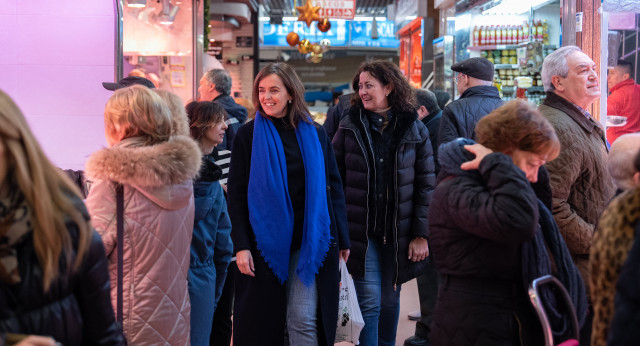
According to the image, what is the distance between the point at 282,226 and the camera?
11.4 feet

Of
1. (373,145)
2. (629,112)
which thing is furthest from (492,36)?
(373,145)

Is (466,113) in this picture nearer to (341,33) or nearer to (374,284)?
(374,284)

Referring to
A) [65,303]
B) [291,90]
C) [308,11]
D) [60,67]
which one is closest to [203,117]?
[291,90]

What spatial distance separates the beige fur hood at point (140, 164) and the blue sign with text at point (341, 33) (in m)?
20.6

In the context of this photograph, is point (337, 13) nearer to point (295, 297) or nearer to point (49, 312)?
point (295, 297)

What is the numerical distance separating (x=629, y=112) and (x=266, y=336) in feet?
11.8

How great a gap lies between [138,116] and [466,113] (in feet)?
8.62

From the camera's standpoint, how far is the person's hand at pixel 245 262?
345 cm

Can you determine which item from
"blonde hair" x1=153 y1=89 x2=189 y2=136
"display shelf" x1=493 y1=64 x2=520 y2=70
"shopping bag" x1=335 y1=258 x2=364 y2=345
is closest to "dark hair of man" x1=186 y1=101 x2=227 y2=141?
"blonde hair" x1=153 y1=89 x2=189 y2=136

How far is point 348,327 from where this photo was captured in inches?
144

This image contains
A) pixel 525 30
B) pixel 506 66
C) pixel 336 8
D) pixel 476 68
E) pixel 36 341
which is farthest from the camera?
pixel 336 8

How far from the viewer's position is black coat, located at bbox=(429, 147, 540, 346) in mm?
2430

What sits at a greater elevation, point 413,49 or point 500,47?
point 413,49

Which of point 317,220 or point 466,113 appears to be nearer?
point 317,220
